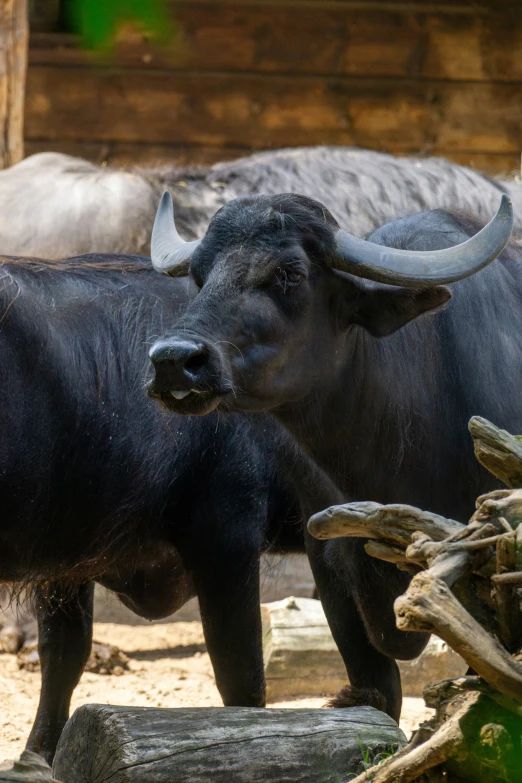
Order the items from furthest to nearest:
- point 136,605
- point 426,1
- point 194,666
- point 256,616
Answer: point 426,1
point 194,666
point 136,605
point 256,616

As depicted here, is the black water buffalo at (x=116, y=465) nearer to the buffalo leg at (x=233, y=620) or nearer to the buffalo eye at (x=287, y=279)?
the buffalo leg at (x=233, y=620)

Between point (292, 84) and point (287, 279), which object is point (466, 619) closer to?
point (287, 279)

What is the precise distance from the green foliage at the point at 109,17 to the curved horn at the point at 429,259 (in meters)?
2.40

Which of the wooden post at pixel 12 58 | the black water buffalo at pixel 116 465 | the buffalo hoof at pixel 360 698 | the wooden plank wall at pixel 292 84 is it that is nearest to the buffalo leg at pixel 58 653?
the black water buffalo at pixel 116 465

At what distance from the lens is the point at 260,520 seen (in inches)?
177

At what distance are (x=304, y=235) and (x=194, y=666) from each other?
13.4 feet

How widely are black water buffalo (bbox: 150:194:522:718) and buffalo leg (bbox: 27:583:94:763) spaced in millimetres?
1459

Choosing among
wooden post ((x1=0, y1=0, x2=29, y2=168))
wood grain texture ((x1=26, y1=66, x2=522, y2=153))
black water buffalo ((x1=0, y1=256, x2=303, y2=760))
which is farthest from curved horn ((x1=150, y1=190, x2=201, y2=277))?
wood grain texture ((x1=26, y1=66, x2=522, y2=153))

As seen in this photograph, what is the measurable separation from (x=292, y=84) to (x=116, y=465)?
6743mm

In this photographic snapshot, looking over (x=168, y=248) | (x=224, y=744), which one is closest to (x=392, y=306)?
(x=168, y=248)

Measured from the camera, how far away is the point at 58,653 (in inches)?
202

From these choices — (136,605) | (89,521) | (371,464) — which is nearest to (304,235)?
(371,464)

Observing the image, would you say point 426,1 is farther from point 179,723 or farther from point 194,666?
point 179,723

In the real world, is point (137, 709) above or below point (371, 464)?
below
